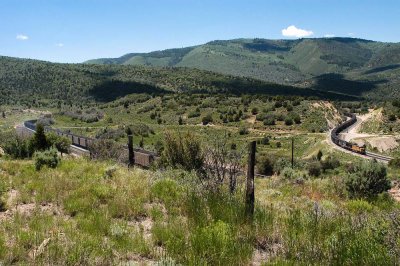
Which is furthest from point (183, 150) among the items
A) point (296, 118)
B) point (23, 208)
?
point (296, 118)

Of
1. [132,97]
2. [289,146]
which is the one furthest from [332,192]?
[132,97]

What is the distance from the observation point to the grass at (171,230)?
16.9ft

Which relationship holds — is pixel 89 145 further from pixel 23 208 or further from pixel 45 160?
pixel 23 208

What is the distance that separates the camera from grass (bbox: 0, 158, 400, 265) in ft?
16.9

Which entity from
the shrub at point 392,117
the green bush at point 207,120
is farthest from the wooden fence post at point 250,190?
the shrub at point 392,117

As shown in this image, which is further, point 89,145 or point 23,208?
point 89,145

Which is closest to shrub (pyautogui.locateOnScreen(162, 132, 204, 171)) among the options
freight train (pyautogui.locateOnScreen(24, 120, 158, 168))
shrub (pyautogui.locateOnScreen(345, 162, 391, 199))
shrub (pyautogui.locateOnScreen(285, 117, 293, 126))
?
freight train (pyautogui.locateOnScreen(24, 120, 158, 168))

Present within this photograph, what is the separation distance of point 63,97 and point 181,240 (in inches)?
7323

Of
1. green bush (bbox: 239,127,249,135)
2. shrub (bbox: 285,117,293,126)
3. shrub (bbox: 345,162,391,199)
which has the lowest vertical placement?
green bush (bbox: 239,127,249,135)

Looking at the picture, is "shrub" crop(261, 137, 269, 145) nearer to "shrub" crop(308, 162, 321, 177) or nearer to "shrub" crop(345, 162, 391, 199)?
"shrub" crop(308, 162, 321, 177)

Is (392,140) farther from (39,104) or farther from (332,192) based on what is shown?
(39,104)

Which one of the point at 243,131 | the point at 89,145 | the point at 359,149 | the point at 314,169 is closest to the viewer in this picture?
the point at 314,169

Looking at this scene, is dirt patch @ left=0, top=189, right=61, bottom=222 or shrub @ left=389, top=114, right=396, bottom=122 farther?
shrub @ left=389, top=114, right=396, bottom=122

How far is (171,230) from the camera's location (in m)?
6.24
